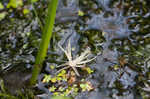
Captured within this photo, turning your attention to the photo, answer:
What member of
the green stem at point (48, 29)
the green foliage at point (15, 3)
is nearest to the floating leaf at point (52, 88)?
the green stem at point (48, 29)

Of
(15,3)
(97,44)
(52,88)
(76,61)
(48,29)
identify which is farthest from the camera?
(15,3)

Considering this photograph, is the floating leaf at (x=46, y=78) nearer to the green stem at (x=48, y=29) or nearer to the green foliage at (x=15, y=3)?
the green stem at (x=48, y=29)

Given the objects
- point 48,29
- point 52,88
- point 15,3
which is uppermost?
point 15,3

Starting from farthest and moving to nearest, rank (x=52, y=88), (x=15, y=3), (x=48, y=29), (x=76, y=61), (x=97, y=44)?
(x=15, y=3), (x=97, y=44), (x=76, y=61), (x=52, y=88), (x=48, y=29)

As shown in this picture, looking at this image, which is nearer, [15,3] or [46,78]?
[46,78]

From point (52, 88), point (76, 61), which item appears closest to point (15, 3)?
point (76, 61)

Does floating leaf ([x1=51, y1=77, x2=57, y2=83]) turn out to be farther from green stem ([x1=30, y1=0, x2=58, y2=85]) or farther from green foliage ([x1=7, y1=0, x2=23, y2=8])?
green foliage ([x1=7, y1=0, x2=23, y2=8])

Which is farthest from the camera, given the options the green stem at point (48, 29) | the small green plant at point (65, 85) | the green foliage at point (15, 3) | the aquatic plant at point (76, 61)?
the green foliage at point (15, 3)

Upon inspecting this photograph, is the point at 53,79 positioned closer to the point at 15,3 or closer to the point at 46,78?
the point at 46,78

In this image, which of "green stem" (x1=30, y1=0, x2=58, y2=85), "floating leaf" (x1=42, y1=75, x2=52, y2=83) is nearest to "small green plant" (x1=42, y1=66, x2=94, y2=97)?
"floating leaf" (x1=42, y1=75, x2=52, y2=83)
